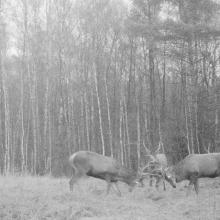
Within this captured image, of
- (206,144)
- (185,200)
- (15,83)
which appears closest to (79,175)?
(185,200)

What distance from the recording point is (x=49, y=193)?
11.4 m

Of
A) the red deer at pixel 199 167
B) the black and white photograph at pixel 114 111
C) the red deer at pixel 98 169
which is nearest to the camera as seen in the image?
the black and white photograph at pixel 114 111

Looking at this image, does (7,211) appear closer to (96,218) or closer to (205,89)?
(96,218)

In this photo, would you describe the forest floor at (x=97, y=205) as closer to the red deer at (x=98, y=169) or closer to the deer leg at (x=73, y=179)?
the deer leg at (x=73, y=179)

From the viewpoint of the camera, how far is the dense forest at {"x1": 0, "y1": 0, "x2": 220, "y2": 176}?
20.1 m

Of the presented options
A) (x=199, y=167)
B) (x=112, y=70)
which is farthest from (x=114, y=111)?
(x=199, y=167)

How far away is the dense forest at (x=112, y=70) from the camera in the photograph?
2008cm

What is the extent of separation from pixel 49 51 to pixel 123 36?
568cm

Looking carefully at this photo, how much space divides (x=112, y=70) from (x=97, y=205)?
1928 centimetres

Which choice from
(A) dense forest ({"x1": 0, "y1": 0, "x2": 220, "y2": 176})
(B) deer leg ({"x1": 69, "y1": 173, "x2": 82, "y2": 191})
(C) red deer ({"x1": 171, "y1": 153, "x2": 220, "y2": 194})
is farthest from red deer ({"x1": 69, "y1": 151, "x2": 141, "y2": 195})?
(A) dense forest ({"x1": 0, "y1": 0, "x2": 220, "y2": 176})

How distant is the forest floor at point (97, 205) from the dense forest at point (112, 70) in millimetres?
6254

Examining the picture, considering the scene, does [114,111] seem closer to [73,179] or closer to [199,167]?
[199,167]

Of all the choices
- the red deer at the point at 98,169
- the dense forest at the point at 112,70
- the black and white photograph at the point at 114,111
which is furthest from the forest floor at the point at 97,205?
the dense forest at the point at 112,70

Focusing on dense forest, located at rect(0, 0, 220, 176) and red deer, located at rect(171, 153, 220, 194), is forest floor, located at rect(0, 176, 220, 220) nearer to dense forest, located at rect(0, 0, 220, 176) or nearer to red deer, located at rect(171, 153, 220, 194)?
red deer, located at rect(171, 153, 220, 194)
